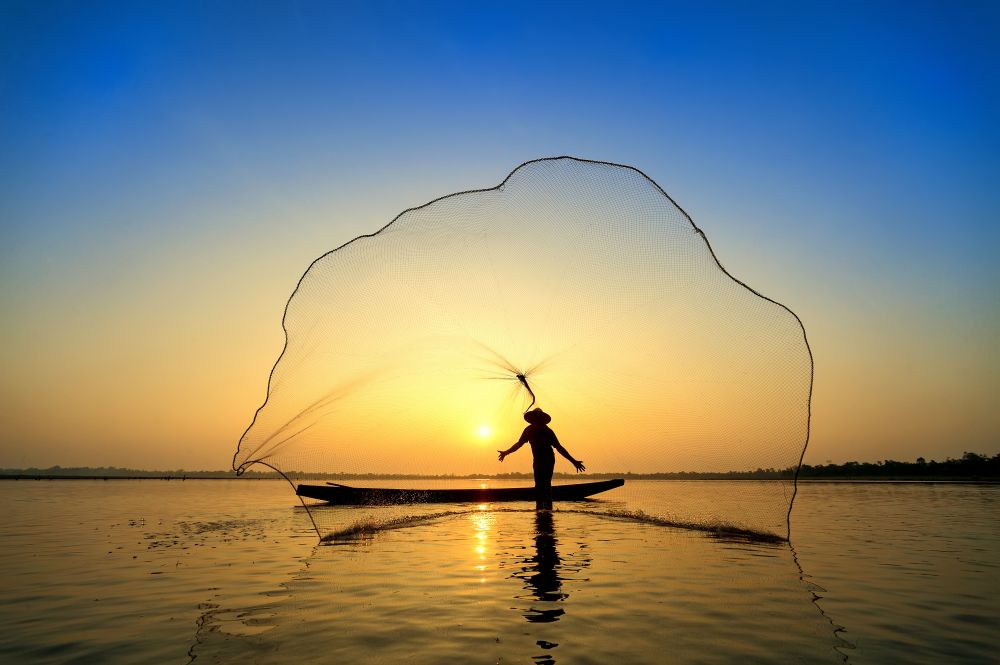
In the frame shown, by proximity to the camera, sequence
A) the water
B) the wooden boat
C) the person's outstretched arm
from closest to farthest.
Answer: the water < the person's outstretched arm < the wooden boat

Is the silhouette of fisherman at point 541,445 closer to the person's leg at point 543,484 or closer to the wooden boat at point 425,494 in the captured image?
the person's leg at point 543,484

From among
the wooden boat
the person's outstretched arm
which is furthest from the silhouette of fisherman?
the wooden boat

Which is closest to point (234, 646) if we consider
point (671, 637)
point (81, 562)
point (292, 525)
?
point (671, 637)

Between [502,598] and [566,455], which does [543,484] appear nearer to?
[566,455]

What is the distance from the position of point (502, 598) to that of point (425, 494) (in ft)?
65.1

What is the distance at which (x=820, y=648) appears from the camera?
6.24m

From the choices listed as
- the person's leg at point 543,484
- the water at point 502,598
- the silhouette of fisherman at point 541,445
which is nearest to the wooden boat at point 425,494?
the person's leg at point 543,484

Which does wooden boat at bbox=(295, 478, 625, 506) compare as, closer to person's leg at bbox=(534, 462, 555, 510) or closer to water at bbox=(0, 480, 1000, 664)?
person's leg at bbox=(534, 462, 555, 510)

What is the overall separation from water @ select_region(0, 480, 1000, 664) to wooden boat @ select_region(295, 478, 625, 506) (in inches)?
448

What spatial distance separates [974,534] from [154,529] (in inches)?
870

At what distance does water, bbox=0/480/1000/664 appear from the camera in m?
6.21

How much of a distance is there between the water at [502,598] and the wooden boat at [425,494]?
11.4 m

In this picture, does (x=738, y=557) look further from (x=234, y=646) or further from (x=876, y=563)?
(x=234, y=646)

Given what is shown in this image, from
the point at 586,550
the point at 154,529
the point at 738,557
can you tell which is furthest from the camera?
the point at 154,529
